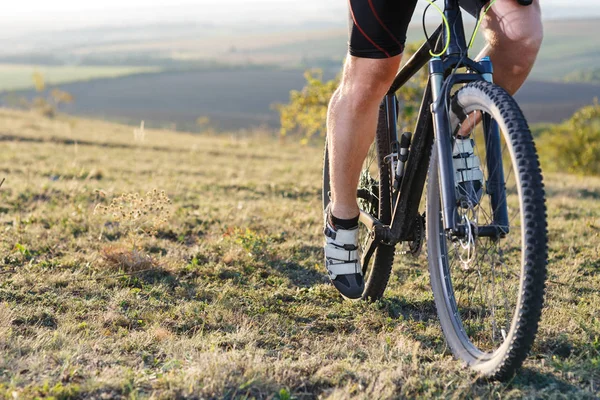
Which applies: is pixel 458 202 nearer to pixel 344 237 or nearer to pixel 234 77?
pixel 344 237

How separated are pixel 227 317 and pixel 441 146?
1213 mm

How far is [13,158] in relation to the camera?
27.9 ft

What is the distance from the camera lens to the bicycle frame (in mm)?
2035

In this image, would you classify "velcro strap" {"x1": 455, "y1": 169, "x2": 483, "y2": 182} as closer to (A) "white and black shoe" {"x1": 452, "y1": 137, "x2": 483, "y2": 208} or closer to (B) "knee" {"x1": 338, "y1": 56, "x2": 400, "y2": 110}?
(A) "white and black shoe" {"x1": 452, "y1": 137, "x2": 483, "y2": 208}

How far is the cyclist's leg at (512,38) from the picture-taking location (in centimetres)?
234

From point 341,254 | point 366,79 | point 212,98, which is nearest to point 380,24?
point 366,79

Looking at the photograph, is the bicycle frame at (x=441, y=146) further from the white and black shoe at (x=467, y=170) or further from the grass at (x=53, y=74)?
the grass at (x=53, y=74)

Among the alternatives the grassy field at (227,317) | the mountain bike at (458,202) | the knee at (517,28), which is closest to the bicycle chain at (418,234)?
the mountain bike at (458,202)

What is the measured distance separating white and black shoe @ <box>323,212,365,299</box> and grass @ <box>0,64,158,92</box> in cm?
9059

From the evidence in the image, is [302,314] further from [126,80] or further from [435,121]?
[126,80]

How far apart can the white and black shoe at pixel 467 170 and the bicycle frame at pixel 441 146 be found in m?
0.06

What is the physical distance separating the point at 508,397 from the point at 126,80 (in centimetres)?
9645

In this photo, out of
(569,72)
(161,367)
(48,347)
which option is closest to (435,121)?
(161,367)

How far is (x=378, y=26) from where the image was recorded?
2258mm
